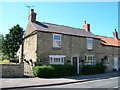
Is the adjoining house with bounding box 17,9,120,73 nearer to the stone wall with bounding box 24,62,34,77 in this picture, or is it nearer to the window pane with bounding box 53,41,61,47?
the window pane with bounding box 53,41,61,47

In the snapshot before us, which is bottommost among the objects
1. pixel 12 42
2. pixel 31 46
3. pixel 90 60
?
pixel 90 60

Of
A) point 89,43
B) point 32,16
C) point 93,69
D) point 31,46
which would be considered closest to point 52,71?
point 31,46

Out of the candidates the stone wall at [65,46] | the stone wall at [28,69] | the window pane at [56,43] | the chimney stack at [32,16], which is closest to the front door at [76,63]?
the stone wall at [65,46]

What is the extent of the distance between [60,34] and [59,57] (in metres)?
3.00

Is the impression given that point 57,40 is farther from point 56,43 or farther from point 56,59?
point 56,59

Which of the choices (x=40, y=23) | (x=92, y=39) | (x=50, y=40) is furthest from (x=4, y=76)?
(x=92, y=39)

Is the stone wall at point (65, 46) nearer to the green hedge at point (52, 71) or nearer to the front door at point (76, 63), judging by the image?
the front door at point (76, 63)

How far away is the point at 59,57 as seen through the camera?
1641 cm

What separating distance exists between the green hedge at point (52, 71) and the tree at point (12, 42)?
14634 mm

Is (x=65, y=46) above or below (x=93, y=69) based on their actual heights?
above

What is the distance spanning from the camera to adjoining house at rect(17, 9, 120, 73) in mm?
15406

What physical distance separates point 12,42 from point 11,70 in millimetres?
14992

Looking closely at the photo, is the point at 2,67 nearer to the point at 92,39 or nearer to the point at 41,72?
the point at 41,72

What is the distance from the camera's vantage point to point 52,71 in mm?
14312
